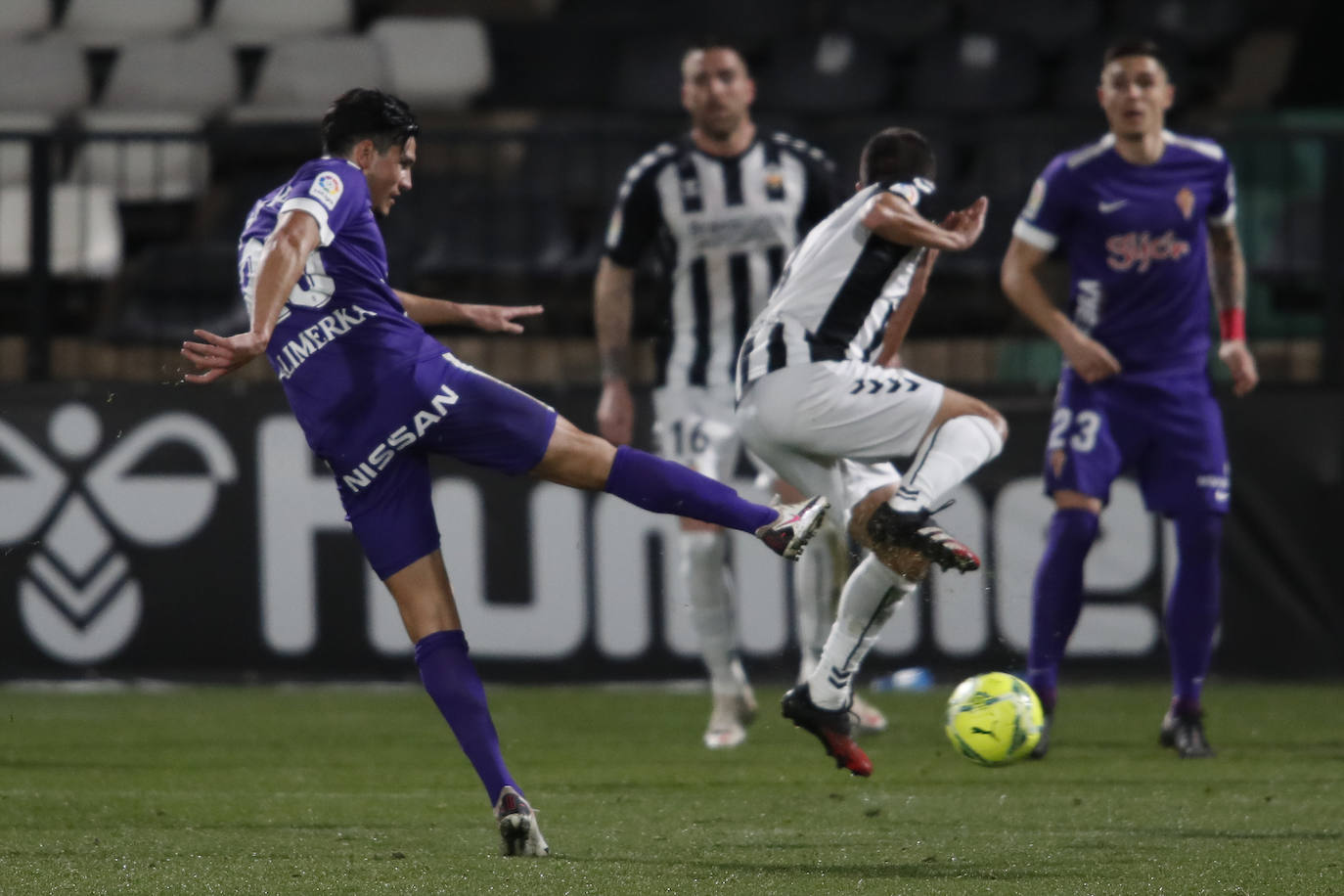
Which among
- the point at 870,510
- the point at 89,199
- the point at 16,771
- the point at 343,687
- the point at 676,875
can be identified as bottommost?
the point at 343,687

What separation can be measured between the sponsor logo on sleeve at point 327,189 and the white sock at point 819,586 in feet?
8.93

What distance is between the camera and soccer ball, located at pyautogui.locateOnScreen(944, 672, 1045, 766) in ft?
17.2

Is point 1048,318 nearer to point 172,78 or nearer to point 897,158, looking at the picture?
point 897,158

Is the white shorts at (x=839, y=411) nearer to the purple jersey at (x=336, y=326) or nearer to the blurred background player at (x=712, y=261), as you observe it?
the purple jersey at (x=336, y=326)

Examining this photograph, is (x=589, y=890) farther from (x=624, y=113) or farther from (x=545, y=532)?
(x=624, y=113)

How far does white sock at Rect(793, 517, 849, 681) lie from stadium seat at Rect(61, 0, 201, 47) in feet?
24.7

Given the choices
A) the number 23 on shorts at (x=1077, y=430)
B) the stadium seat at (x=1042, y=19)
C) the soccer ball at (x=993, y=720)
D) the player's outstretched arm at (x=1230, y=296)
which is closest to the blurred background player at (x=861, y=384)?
the soccer ball at (x=993, y=720)

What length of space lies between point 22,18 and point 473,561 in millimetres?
6414

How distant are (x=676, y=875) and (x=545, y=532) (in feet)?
14.2

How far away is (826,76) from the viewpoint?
1212cm

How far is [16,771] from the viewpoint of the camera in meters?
6.10

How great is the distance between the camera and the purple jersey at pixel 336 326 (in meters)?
4.68

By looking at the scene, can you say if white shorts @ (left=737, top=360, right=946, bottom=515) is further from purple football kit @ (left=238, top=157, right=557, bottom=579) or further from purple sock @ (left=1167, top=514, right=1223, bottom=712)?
purple sock @ (left=1167, top=514, right=1223, bottom=712)

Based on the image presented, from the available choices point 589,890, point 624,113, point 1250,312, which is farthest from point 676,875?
point 624,113
